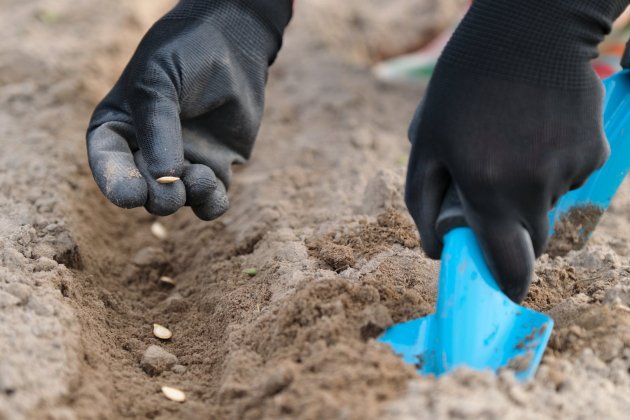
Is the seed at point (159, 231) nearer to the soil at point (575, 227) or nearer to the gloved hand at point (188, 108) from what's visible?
the gloved hand at point (188, 108)

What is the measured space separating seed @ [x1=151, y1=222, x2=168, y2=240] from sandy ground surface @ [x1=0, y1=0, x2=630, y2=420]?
0.08 feet

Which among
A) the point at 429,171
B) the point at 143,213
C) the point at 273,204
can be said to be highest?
the point at 429,171

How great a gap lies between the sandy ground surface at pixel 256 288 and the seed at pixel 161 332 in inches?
0.8

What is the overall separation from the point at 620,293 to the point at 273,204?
1157 millimetres

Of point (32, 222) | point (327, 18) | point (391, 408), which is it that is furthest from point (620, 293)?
point (327, 18)

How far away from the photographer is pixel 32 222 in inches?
79.7

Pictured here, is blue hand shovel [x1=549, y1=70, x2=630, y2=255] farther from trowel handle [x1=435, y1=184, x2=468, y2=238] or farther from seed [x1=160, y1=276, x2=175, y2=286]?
seed [x1=160, y1=276, x2=175, y2=286]

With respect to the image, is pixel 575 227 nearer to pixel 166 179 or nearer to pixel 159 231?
pixel 166 179

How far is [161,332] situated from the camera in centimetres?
184

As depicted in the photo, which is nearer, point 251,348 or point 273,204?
point 251,348

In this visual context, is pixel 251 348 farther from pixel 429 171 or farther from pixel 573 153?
pixel 573 153

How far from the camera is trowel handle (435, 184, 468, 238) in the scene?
5.00 ft

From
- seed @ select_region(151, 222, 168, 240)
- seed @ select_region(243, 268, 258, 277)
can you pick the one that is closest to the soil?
seed @ select_region(243, 268, 258, 277)

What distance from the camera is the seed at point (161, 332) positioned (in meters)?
Answer: 1.83
